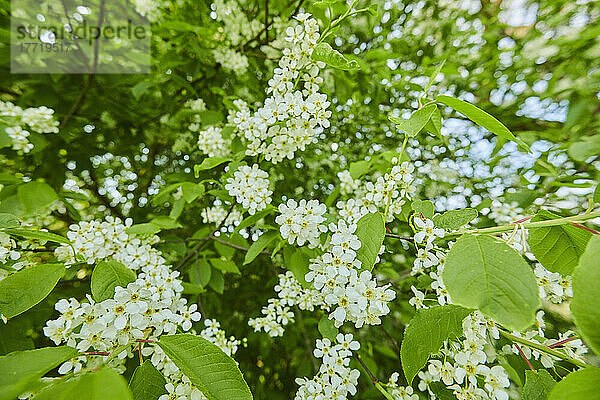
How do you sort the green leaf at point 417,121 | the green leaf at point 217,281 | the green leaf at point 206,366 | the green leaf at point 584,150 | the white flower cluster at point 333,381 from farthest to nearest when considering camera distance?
the green leaf at point 217,281 < the green leaf at point 584,150 < the white flower cluster at point 333,381 < the green leaf at point 417,121 < the green leaf at point 206,366

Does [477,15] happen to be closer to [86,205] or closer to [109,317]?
[109,317]

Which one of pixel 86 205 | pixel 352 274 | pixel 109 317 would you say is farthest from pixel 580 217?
pixel 86 205

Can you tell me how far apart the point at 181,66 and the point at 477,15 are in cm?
199

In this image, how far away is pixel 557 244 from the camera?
64 cm

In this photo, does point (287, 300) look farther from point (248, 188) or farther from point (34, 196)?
point (34, 196)

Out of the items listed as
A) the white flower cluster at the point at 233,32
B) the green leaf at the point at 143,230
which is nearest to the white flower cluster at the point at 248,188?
the green leaf at the point at 143,230

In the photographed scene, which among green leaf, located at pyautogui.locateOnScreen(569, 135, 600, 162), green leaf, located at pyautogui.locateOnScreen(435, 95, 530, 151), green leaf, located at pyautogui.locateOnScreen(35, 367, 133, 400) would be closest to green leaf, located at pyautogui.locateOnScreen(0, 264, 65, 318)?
green leaf, located at pyautogui.locateOnScreen(35, 367, 133, 400)

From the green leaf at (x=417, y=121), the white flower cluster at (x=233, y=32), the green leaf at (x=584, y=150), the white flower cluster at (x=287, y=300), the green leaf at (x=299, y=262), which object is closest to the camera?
the green leaf at (x=417, y=121)

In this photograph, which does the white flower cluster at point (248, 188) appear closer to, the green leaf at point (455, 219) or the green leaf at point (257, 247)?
the green leaf at point (257, 247)

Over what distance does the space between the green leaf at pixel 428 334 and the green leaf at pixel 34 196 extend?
1.10m

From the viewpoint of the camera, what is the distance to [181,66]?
1703 mm

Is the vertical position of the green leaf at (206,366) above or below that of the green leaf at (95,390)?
below

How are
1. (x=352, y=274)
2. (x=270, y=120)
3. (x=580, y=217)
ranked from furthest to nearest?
(x=270, y=120), (x=352, y=274), (x=580, y=217)

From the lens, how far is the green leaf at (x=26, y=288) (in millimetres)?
616
